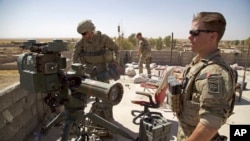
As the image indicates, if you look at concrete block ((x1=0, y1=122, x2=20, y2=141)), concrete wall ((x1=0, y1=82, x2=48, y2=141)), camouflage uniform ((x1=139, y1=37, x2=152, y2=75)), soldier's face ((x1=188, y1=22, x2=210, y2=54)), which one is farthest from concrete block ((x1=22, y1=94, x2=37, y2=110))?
camouflage uniform ((x1=139, y1=37, x2=152, y2=75))

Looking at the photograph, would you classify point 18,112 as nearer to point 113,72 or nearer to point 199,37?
point 113,72

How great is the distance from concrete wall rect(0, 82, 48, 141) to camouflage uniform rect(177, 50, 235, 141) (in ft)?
9.35

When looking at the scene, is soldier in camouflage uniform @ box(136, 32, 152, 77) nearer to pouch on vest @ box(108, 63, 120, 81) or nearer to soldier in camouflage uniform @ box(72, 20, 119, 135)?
soldier in camouflage uniform @ box(72, 20, 119, 135)

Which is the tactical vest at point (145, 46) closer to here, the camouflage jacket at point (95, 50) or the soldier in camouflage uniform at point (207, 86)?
the camouflage jacket at point (95, 50)

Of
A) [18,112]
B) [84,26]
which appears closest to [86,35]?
[84,26]

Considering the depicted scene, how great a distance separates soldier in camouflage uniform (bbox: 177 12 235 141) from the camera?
63.1 inches

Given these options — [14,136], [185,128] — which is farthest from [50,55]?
[14,136]

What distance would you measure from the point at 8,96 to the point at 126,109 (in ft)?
10.7

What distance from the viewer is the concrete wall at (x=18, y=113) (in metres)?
3.57

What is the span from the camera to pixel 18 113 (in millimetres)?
4035

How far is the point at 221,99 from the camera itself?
161cm

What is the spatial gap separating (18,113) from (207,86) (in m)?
3.46

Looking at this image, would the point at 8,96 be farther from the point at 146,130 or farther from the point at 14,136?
the point at 146,130

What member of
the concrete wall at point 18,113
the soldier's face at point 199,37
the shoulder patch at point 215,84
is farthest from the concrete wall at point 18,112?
the shoulder patch at point 215,84
